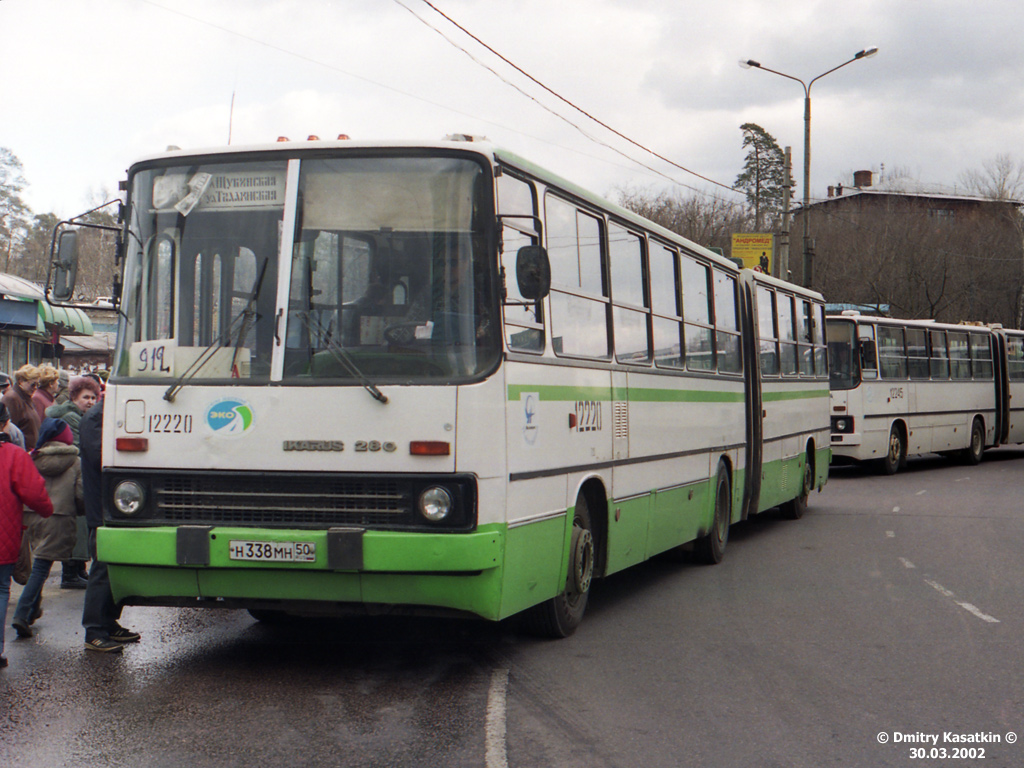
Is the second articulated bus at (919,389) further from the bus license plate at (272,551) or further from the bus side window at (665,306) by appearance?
the bus license plate at (272,551)

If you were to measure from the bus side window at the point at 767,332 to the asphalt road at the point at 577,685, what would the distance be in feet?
13.1

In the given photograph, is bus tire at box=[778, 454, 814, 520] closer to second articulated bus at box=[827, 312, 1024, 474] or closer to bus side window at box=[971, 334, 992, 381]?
second articulated bus at box=[827, 312, 1024, 474]

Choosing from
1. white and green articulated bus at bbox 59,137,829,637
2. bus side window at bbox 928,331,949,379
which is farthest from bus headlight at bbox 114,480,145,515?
bus side window at bbox 928,331,949,379

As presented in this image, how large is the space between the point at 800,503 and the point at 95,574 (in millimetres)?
11008

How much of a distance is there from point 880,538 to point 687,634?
6.45 metres

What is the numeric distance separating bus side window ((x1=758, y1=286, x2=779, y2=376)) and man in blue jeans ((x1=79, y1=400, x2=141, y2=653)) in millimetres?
8311

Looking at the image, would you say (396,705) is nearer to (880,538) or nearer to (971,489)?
(880,538)

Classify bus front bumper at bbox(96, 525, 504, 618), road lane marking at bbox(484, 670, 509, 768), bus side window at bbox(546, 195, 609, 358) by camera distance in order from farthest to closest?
1. bus side window at bbox(546, 195, 609, 358)
2. bus front bumper at bbox(96, 525, 504, 618)
3. road lane marking at bbox(484, 670, 509, 768)

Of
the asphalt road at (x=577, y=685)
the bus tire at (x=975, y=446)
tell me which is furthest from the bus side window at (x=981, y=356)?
the asphalt road at (x=577, y=685)

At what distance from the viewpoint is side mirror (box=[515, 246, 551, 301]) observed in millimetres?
6613

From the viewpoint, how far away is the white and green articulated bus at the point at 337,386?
6.42 m

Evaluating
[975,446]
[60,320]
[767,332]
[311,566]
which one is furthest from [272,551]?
[975,446]

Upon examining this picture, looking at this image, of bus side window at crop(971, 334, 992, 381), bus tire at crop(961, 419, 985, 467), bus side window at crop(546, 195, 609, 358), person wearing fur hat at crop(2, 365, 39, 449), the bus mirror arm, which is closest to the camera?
bus side window at crop(546, 195, 609, 358)

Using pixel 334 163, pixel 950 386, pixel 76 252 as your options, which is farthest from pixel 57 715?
pixel 950 386
